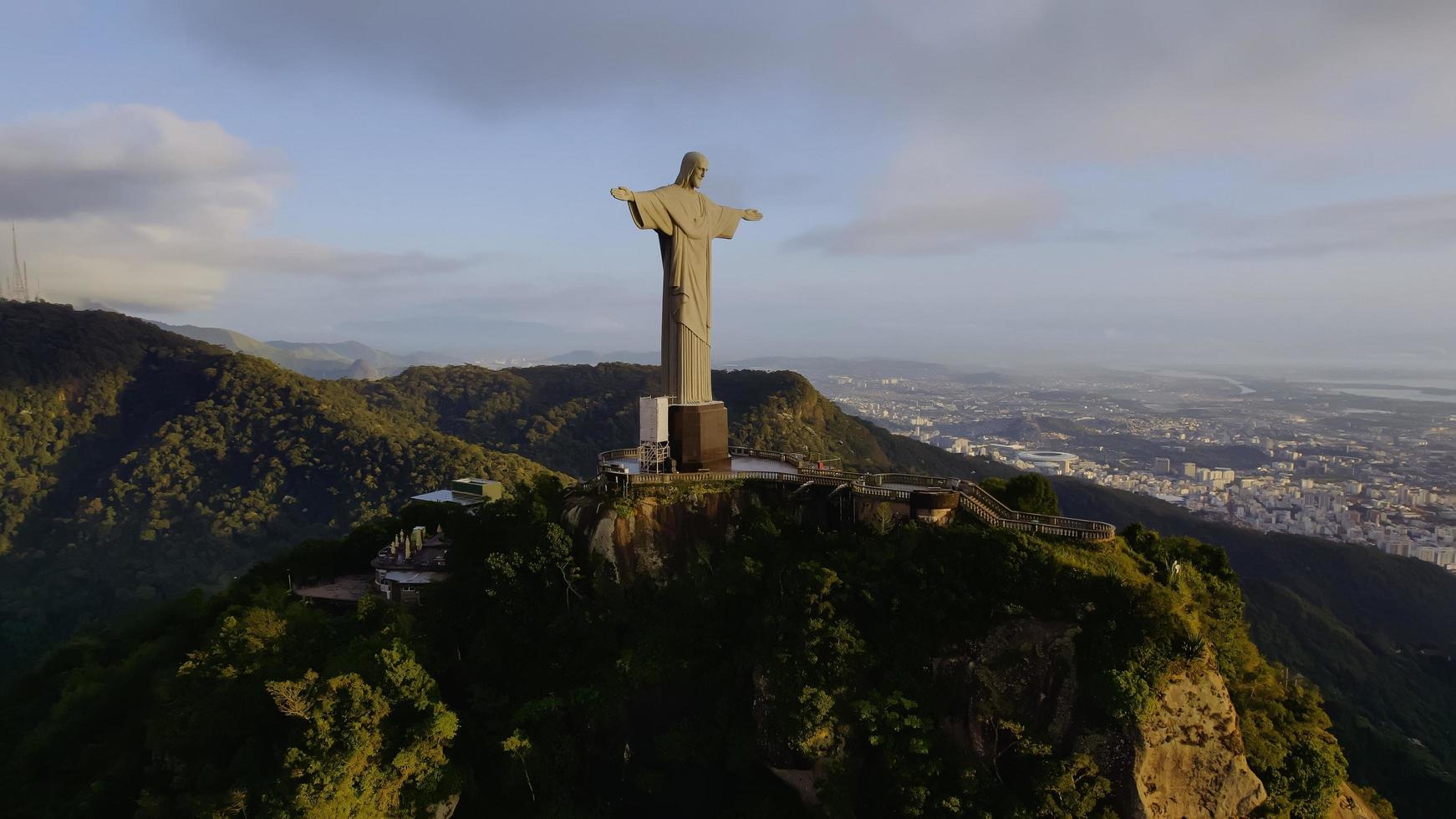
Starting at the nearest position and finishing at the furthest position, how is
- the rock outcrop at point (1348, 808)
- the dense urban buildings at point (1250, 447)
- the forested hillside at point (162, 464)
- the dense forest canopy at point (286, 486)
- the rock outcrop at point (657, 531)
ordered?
the rock outcrop at point (1348, 808)
the rock outcrop at point (657, 531)
the dense forest canopy at point (286, 486)
the forested hillside at point (162, 464)
the dense urban buildings at point (1250, 447)

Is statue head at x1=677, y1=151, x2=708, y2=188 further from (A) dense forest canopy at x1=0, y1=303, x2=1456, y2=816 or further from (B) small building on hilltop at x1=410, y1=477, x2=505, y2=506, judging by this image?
(A) dense forest canopy at x1=0, y1=303, x2=1456, y2=816

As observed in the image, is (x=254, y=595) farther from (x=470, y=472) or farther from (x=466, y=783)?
(x=470, y=472)

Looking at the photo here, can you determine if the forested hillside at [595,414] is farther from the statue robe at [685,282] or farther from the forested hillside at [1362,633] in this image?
the statue robe at [685,282]

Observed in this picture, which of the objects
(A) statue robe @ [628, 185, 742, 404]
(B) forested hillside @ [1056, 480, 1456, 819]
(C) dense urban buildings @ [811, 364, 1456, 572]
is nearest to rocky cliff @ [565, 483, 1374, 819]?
(A) statue robe @ [628, 185, 742, 404]

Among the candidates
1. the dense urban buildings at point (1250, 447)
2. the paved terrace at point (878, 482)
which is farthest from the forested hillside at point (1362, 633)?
the paved terrace at point (878, 482)

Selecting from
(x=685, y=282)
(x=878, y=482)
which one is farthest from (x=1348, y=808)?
(x=685, y=282)

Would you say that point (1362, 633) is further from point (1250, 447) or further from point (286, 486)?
→ point (286, 486)

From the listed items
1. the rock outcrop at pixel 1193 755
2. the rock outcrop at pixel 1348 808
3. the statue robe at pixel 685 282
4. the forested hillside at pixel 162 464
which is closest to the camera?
the rock outcrop at pixel 1193 755

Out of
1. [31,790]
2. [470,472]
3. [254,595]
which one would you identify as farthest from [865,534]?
[470,472]
